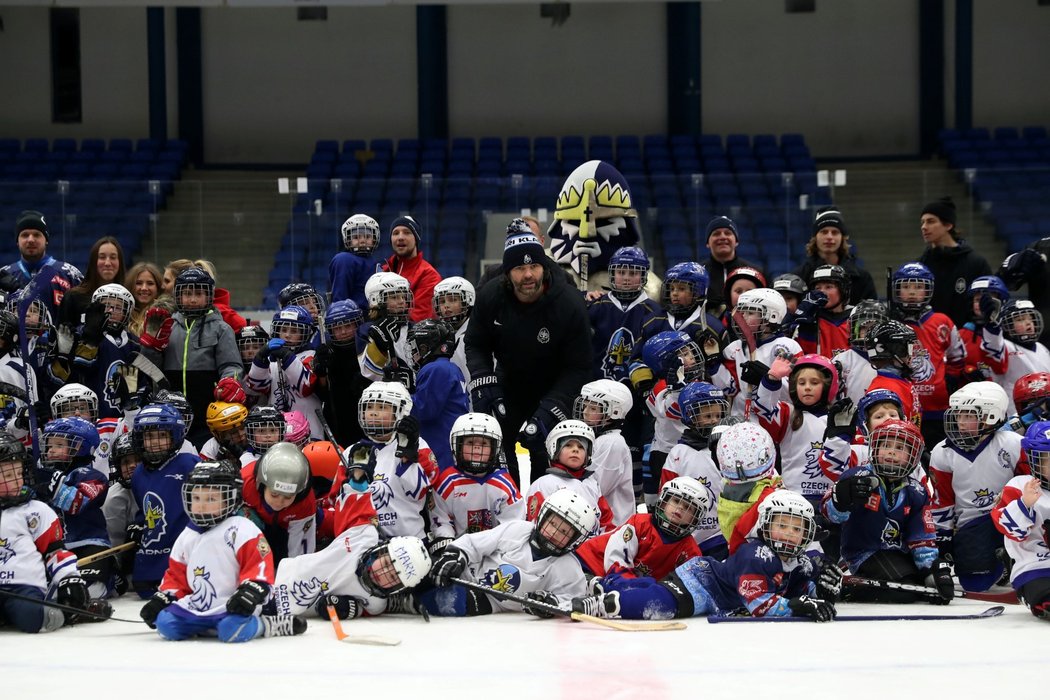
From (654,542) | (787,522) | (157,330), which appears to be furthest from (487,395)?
(157,330)

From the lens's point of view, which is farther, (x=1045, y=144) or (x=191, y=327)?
(x=1045, y=144)

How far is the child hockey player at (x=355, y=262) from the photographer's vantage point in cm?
823

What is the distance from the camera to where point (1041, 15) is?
2025 cm

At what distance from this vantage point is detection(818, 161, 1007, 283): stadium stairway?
10.4m

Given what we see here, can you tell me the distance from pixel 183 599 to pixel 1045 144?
16095mm

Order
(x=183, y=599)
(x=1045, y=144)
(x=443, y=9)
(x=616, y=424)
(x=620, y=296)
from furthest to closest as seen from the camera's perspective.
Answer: (x=443, y=9) < (x=1045, y=144) < (x=620, y=296) < (x=616, y=424) < (x=183, y=599)

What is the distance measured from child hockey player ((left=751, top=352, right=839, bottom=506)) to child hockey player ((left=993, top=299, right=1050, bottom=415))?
4.40 feet

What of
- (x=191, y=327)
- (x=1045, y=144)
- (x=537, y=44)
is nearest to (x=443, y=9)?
(x=537, y=44)

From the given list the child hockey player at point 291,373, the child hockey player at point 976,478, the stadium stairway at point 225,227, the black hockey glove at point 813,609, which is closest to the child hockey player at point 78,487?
the child hockey player at point 291,373

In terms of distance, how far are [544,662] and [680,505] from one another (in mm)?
1239

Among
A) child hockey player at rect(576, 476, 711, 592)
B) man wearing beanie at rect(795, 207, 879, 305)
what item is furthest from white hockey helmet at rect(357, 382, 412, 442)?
man wearing beanie at rect(795, 207, 879, 305)

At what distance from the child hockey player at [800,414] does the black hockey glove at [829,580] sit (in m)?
Answer: 0.77

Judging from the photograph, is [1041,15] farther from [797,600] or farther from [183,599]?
[183,599]

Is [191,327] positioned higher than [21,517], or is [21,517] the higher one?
[191,327]
